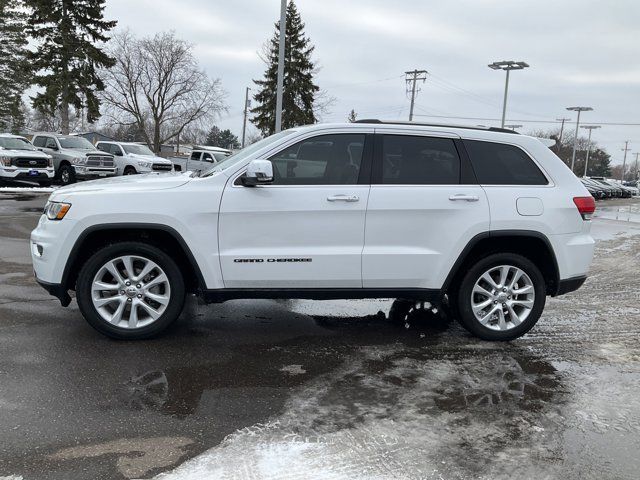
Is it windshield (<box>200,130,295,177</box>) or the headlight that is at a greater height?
windshield (<box>200,130,295,177</box>)

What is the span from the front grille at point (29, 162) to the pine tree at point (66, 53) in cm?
2141

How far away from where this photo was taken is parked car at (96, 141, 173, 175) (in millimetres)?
23719

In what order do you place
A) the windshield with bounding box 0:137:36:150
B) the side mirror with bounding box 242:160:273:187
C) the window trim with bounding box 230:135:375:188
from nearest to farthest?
the side mirror with bounding box 242:160:273:187 < the window trim with bounding box 230:135:375:188 < the windshield with bounding box 0:137:36:150

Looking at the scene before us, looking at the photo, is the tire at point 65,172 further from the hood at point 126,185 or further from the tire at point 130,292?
the tire at point 130,292

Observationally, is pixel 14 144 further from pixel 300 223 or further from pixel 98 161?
pixel 300 223

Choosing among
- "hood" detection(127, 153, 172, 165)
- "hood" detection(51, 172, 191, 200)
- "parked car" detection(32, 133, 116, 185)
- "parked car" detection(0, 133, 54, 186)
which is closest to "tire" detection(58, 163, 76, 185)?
"parked car" detection(32, 133, 116, 185)

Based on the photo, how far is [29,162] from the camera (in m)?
19.5

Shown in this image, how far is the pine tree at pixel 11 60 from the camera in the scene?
41.8m

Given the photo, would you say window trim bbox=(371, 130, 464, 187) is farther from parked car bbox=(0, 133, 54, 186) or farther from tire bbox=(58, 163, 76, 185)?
tire bbox=(58, 163, 76, 185)

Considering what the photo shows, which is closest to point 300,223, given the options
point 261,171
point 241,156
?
point 261,171

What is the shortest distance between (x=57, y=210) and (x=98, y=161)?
18.5m

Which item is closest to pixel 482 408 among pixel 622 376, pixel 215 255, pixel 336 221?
pixel 622 376

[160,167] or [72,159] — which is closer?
[72,159]

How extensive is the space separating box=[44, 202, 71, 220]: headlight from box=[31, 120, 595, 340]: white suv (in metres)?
0.02
